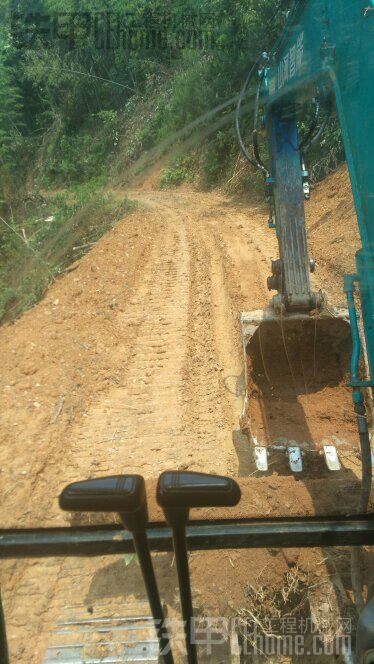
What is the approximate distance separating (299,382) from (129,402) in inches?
64.9

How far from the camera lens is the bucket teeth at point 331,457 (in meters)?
3.37

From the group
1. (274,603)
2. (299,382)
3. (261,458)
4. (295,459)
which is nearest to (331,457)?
(295,459)

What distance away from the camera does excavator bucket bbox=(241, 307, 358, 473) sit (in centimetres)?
371

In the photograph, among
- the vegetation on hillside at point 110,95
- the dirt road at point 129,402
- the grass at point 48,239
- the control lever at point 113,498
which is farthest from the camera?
the vegetation on hillside at point 110,95

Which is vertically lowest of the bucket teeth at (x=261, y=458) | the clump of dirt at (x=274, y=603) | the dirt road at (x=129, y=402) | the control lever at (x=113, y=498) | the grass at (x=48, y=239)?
the grass at (x=48, y=239)

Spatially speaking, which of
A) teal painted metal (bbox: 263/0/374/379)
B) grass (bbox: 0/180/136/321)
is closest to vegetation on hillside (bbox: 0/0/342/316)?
grass (bbox: 0/180/136/321)

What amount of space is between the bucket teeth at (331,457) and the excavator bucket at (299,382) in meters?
0.03

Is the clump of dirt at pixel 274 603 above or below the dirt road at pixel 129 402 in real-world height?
above

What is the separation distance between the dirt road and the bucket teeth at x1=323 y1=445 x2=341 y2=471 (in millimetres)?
209

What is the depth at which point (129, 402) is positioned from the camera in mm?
5074

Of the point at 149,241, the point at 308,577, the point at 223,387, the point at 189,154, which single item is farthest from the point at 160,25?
the point at 308,577

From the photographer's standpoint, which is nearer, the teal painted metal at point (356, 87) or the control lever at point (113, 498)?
the control lever at point (113, 498)

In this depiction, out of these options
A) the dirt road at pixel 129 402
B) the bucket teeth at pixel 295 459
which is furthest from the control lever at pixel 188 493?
the bucket teeth at pixel 295 459

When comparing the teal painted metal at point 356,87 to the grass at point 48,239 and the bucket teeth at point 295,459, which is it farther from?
the grass at point 48,239
